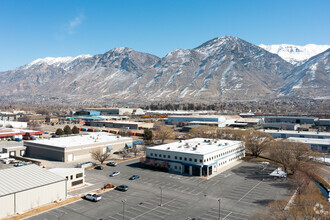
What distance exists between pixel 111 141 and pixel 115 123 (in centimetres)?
5070

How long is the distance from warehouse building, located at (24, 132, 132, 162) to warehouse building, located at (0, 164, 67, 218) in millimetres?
16637

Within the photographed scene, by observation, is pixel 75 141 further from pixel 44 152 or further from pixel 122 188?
pixel 122 188

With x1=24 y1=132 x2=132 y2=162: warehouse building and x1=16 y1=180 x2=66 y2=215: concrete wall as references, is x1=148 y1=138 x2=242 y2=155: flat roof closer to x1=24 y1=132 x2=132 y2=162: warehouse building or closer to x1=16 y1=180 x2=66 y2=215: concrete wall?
x1=24 y1=132 x2=132 y2=162: warehouse building

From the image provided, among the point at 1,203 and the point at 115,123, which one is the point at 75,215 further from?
the point at 115,123

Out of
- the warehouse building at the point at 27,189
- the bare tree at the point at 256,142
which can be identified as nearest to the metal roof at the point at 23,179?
the warehouse building at the point at 27,189

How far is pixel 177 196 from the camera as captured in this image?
31.9 metres

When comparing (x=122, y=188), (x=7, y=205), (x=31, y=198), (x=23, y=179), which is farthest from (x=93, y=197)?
(x=7, y=205)

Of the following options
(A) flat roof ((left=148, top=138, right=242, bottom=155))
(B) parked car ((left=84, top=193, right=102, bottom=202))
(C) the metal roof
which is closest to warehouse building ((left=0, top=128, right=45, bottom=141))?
(A) flat roof ((left=148, top=138, right=242, bottom=155))

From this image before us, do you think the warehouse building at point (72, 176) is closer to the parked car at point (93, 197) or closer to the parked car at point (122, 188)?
the parked car at point (93, 197)

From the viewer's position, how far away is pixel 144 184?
36.5 m

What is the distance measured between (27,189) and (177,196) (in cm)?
1627

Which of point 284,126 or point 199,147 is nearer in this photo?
point 199,147

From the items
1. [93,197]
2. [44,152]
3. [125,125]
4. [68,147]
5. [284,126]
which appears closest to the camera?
[93,197]

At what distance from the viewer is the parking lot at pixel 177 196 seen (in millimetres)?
27000
